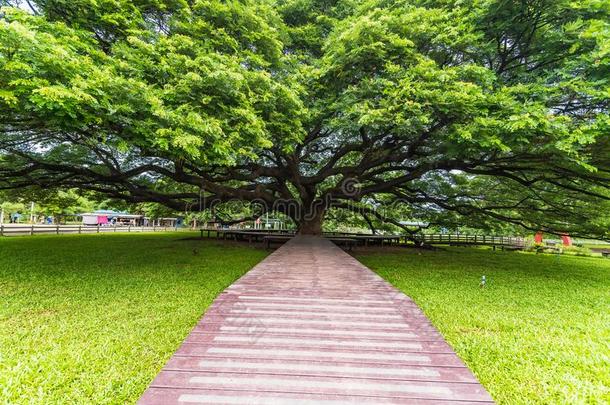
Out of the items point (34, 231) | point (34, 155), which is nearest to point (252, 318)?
point (34, 155)

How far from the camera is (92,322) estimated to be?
4.25 meters

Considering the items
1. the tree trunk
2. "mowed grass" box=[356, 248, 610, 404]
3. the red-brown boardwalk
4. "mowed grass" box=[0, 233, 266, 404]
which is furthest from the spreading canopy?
the tree trunk

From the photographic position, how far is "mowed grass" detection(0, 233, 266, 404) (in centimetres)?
282

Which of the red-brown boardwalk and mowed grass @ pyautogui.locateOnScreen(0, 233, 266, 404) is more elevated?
the red-brown boardwalk

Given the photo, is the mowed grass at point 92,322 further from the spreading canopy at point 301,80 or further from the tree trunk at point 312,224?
the tree trunk at point 312,224

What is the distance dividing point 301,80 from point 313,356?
7579mm

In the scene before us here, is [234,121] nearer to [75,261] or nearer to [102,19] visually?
[102,19]

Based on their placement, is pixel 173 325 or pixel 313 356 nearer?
pixel 313 356

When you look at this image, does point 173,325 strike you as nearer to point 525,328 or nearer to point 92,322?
point 92,322

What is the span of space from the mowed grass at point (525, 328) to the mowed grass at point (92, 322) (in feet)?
12.0

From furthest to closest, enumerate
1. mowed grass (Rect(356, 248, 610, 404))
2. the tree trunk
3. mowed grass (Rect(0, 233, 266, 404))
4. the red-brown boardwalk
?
the tree trunk, mowed grass (Rect(356, 248, 610, 404)), mowed grass (Rect(0, 233, 266, 404)), the red-brown boardwalk

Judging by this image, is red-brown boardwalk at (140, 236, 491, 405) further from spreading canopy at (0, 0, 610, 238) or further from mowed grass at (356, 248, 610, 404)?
spreading canopy at (0, 0, 610, 238)

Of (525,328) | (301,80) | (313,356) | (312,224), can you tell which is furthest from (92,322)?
(312,224)

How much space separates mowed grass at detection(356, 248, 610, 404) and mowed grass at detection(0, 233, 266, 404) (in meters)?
3.66
